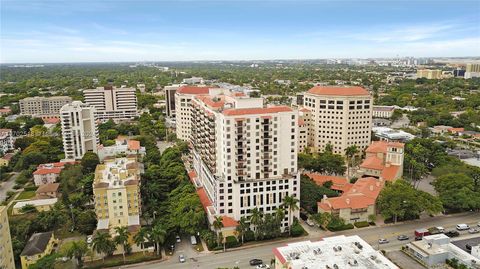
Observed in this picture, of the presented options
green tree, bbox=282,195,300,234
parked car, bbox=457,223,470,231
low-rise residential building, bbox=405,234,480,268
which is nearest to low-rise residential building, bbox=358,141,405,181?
parked car, bbox=457,223,470,231

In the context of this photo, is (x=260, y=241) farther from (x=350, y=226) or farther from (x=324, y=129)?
(x=324, y=129)

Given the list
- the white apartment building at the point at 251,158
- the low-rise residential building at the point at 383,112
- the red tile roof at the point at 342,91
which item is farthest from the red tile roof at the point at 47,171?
the low-rise residential building at the point at 383,112

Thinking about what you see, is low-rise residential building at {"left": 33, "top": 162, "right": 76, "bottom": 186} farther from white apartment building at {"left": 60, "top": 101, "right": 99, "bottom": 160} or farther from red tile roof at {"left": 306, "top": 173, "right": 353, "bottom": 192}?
red tile roof at {"left": 306, "top": 173, "right": 353, "bottom": 192}

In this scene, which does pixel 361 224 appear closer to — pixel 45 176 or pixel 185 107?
pixel 185 107

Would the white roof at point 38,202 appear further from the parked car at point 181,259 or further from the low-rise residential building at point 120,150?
the parked car at point 181,259

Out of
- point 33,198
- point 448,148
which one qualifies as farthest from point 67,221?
point 448,148
